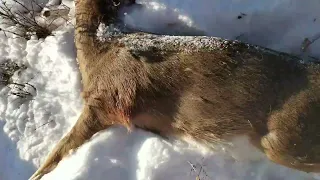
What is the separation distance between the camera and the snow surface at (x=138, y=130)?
17.6 ft

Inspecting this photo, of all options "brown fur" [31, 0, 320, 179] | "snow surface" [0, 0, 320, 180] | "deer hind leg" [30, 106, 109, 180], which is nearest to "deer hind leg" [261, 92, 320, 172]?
"brown fur" [31, 0, 320, 179]

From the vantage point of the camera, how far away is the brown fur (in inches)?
192

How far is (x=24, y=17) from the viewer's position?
616cm

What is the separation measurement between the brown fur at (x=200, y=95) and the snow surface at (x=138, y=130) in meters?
0.20

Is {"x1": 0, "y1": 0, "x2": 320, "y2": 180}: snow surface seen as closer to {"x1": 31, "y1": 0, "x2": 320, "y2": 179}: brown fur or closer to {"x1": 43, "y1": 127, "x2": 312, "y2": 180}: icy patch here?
{"x1": 43, "y1": 127, "x2": 312, "y2": 180}: icy patch

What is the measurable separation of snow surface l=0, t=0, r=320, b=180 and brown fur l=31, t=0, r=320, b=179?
0.20 metres

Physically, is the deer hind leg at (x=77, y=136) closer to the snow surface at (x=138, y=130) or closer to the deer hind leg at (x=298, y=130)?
the snow surface at (x=138, y=130)

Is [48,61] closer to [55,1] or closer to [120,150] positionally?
[55,1]

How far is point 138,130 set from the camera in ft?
18.0

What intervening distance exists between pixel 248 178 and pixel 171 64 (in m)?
1.33

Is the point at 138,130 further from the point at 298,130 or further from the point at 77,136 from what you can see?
the point at 298,130

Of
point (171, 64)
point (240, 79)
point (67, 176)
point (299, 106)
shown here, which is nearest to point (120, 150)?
point (67, 176)

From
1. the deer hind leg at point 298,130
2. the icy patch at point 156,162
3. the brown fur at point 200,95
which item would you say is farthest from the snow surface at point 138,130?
the deer hind leg at point 298,130

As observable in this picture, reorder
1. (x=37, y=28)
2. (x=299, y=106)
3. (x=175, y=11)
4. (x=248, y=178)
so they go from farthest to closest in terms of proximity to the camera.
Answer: (x=37, y=28) → (x=175, y=11) → (x=248, y=178) → (x=299, y=106)
